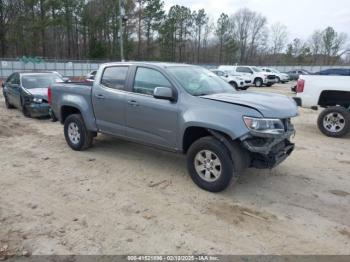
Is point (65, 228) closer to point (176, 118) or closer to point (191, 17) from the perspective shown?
point (176, 118)

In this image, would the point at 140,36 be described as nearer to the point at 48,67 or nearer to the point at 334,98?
the point at 48,67

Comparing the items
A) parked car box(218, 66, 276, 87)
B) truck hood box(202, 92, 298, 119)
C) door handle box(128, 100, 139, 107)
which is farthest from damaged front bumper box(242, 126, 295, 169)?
parked car box(218, 66, 276, 87)

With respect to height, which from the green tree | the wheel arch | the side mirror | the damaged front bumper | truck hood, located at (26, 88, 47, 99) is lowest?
the damaged front bumper

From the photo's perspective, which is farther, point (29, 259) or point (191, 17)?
point (191, 17)

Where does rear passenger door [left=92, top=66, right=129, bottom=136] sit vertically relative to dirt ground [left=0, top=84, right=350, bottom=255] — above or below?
above

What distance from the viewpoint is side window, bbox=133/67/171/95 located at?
525 centimetres

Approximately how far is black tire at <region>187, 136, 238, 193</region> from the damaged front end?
0.32 m

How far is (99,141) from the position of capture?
7539 millimetres

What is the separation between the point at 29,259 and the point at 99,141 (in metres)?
4.44

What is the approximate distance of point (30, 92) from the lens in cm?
1065

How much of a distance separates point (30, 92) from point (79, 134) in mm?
4949

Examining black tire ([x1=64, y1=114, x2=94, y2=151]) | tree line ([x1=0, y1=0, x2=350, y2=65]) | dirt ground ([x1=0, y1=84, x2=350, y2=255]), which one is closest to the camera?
dirt ground ([x1=0, y1=84, x2=350, y2=255])

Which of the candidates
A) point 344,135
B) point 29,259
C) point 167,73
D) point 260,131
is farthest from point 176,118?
point 344,135

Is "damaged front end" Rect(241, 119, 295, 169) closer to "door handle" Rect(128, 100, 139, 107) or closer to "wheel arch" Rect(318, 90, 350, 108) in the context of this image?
"door handle" Rect(128, 100, 139, 107)
